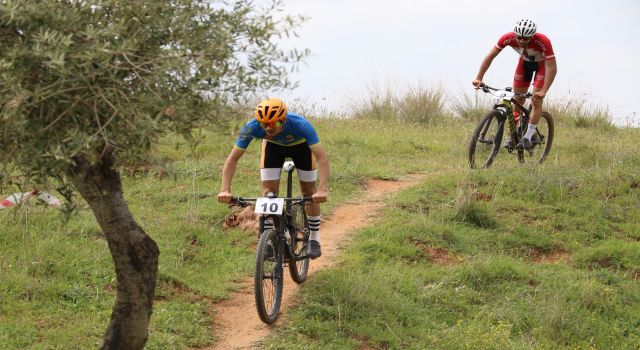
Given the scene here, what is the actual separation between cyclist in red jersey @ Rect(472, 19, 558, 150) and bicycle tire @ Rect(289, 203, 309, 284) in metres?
4.79

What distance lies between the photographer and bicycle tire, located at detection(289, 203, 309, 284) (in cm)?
866

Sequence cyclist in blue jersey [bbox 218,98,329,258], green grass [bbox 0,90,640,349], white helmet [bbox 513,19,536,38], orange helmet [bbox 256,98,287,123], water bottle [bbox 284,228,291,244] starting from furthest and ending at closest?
white helmet [bbox 513,19,536,38], water bottle [bbox 284,228,291,244], green grass [bbox 0,90,640,349], cyclist in blue jersey [bbox 218,98,329,258], orange helmet [bbox 256,98,287,123]

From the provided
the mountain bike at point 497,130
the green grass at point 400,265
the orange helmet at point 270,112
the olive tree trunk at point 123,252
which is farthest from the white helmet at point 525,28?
the olive tree trunk at point 123,252

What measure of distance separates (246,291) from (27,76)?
15.0 ft

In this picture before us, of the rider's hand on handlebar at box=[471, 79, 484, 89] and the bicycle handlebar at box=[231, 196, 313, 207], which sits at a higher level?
the rider's hand on handlebar at box=[471, 79, 484, 89]

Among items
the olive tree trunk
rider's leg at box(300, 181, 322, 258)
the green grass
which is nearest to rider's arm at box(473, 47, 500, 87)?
the green grass

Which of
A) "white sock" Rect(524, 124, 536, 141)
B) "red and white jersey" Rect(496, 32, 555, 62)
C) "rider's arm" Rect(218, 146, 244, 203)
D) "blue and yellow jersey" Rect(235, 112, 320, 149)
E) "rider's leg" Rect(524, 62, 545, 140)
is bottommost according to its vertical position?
"rider's arm" Rect(218, 146, 244, 203)

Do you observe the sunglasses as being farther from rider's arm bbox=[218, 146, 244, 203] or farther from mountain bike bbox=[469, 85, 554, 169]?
mountain bike bbox=[469, 85, 554, 169]

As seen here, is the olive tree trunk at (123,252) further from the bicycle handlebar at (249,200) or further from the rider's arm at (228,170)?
the rider's arm at (228,170)

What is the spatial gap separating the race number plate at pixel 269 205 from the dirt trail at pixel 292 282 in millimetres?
1015

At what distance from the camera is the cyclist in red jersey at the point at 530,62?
1255 centimetres

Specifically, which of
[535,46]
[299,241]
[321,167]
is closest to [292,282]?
[299,241]

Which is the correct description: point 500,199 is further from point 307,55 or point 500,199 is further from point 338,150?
point 307,55

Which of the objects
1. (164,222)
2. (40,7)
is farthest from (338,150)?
(40,7)
